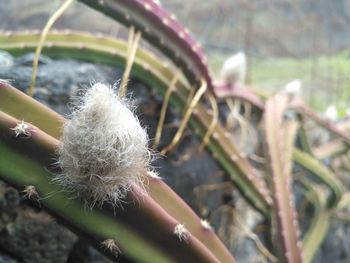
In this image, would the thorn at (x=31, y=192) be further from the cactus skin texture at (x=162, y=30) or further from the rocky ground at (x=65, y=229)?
the cactus skin texture at (x=162, y=30)

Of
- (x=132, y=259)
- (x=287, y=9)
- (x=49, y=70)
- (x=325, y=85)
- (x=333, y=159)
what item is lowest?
(x=132, y=259)

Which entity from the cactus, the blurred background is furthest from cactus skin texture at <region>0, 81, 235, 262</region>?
the blurred background

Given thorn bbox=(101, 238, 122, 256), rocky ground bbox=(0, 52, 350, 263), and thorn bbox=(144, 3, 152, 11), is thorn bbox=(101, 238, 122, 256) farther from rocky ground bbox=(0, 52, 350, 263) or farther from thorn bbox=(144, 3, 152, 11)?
thorn bbox=(144, 3, 152, 11)

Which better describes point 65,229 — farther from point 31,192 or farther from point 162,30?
point 162,30

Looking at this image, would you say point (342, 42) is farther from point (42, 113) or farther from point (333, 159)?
point (42, 113)

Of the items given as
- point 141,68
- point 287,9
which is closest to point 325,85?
point 287,9

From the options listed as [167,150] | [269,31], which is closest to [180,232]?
[167,150]
